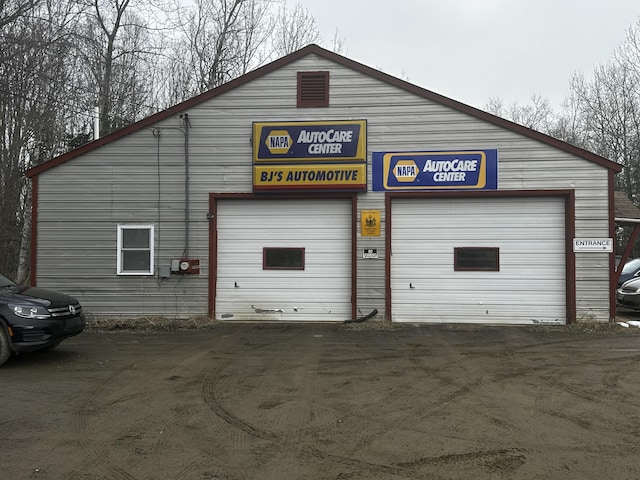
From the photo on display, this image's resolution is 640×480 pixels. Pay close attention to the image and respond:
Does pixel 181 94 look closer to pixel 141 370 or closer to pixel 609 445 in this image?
pixel 141 370

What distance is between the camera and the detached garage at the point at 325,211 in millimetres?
11477

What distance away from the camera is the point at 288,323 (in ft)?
38.4

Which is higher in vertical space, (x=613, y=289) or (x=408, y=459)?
(x=613, y=289)

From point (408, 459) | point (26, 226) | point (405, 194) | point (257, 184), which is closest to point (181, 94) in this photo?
point (26, 226)

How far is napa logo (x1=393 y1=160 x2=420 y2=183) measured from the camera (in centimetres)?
1164

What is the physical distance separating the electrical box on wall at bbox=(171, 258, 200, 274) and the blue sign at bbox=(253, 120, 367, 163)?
110 inches

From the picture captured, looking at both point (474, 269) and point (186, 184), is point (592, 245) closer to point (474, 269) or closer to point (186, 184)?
point (474, 269)

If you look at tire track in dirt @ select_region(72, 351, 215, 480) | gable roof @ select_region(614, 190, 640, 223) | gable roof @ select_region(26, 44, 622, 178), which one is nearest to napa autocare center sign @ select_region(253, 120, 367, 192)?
gable roof @ select_region(26, 44, 622, 178)

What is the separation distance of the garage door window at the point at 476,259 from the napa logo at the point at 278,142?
15.0 feet

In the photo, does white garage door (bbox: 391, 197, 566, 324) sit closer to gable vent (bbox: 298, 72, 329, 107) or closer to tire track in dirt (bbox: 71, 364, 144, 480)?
gable vent (bbox: 298, 72, 329, 107)

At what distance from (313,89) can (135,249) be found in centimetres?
569

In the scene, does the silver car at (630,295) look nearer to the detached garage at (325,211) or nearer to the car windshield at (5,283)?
the detached garage at (325,211)

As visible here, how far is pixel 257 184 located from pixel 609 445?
29.2ft

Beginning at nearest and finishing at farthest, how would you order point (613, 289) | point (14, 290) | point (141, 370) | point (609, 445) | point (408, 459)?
point (408, 459) → point (609, 445) → point (141, 370) → point (14, 290) → point (613, 289)
